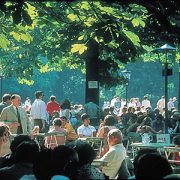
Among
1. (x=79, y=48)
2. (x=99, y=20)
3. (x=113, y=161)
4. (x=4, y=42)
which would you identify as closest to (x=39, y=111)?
(x=113, y=161)

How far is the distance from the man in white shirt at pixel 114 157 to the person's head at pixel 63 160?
12.1 ft

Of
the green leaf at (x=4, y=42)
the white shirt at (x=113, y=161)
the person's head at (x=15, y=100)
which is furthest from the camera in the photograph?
the person's head at (x=15, y=100)

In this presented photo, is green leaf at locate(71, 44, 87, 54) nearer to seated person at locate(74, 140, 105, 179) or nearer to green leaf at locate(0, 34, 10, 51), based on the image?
green leaf at locate(0, 34, 10, 51)

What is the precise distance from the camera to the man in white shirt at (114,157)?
36.6ft

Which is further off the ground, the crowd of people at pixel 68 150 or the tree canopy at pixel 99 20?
the tree canopy at pixel 99 20

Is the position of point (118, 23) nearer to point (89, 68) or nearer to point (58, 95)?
point (89, 68)

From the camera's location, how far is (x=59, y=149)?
23.7 feet

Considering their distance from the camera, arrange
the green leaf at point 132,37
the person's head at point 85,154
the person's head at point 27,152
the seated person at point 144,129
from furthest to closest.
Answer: the seated person at point 144,129 → the green leaf at point 132,37 → the person's head at point 85,154 → the person's head at point 27,152

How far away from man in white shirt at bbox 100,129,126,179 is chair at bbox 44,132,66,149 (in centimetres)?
606

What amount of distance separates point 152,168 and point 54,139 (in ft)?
42.9

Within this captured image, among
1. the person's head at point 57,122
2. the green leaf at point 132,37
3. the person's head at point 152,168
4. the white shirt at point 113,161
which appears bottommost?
the white shirt at point 113,161

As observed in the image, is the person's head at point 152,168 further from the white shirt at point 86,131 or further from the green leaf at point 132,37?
the white shirt at point 86,131

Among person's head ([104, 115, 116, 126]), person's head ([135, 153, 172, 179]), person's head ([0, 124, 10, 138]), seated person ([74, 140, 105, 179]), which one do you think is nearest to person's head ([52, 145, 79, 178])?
seated person ([74, 140, 105, 179])

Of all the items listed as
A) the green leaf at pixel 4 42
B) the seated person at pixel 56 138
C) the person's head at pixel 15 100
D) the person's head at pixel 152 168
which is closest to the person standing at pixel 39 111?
the seated person at pixel 56 138
